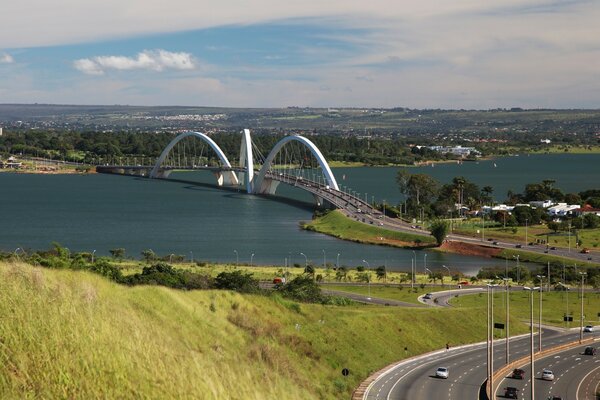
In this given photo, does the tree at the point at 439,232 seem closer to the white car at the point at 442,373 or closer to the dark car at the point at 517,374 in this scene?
the dark car at the point at 517,374

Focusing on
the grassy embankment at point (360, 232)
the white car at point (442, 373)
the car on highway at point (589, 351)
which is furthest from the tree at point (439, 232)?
the white car at point (442, 373)

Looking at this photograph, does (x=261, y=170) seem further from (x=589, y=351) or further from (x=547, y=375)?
(x=547, y=375)

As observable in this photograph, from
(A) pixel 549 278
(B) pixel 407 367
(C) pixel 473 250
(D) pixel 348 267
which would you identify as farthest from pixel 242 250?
(B) pixel 407 367

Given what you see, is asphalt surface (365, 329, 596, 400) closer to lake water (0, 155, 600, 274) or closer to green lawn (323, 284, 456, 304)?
green lawn (323, 284, 456, 304)

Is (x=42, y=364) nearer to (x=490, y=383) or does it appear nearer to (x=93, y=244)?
(x=490, y=383)

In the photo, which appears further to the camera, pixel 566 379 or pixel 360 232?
pixel 360 232

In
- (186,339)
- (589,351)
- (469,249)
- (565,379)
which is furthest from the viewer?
(469,249)

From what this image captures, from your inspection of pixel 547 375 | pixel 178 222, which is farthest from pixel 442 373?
pixel 178 222

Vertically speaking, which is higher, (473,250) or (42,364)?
(42,364)
